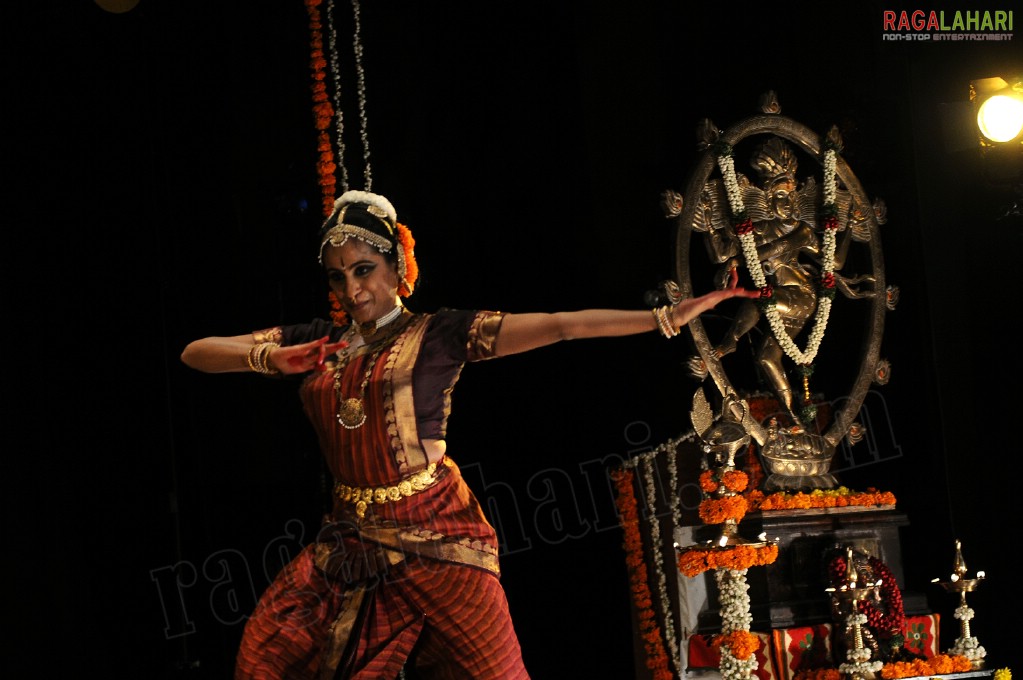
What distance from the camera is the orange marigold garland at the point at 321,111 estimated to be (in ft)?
15.6

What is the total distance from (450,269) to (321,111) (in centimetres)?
81

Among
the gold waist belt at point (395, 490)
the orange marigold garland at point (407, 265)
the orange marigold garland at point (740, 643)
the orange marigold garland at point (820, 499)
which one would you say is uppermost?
the orange marigold garland at point (407, 265)

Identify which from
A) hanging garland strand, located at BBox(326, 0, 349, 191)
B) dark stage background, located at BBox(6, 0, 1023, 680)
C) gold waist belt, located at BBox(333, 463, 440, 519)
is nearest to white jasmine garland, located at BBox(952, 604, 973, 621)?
dark stage background, located at BBox(6, 0, 1023, 680)

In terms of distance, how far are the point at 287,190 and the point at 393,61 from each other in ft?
2.22

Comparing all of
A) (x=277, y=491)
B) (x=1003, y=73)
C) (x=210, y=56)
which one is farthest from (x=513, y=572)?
(x=1003, y=73)

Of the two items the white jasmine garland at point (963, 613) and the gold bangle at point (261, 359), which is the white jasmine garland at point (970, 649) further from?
the gold bangle at point (261, 359)

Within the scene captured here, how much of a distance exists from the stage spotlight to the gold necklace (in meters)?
3.16

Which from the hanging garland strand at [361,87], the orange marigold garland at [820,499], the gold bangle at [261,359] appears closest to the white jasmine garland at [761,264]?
the orange marigold garland at [820,499]

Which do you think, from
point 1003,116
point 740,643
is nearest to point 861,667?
point 740,643

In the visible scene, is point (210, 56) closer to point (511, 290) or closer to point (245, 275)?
point (245, 275)

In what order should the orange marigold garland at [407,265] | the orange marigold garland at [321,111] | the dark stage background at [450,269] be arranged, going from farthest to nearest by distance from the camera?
1. the orange marigold garland at [321,111]
2. the dark stage background at [450,269]
3. the orange marigold garland at [407,265]

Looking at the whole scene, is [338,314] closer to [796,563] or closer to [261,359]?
[261,359]

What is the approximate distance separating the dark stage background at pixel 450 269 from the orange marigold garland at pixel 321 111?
3.9 inches

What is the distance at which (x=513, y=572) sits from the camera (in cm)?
536
